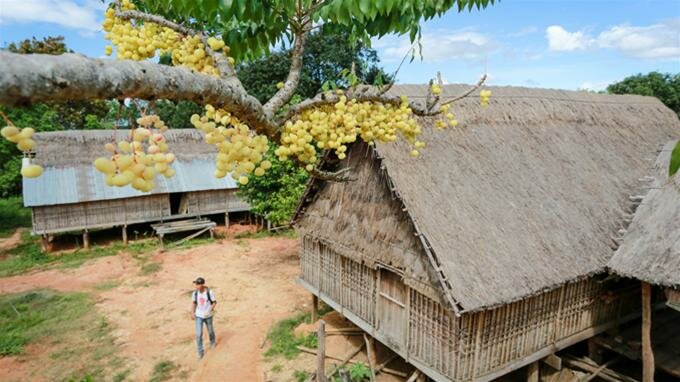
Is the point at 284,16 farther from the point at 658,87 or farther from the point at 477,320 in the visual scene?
the point at 658,87

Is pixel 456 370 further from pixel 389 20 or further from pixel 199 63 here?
pixel 199 63

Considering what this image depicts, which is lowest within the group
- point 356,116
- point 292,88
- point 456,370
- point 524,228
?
point 456,370

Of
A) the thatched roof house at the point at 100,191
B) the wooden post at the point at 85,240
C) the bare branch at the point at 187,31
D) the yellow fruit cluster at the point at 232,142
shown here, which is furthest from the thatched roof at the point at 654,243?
the wooden post at the point at 85,240

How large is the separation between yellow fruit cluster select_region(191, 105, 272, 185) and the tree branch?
0.11 metres

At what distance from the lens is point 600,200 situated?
27.6ft

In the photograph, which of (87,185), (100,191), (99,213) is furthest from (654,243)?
(87,185)

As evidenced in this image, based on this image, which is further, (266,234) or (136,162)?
(266,234)

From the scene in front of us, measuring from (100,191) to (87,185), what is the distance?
0.69 m

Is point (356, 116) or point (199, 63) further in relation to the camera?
point (356, 116)

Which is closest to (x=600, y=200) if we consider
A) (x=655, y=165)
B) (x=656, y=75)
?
(x=655, y=165)

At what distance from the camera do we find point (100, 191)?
1789 cm

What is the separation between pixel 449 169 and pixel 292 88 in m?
5.83

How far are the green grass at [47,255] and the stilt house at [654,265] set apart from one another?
1680 cm

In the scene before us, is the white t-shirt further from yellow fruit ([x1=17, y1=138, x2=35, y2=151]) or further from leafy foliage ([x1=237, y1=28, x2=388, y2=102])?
leafy foliage ([x1=237, y1=28, x2=388, y2=102])
